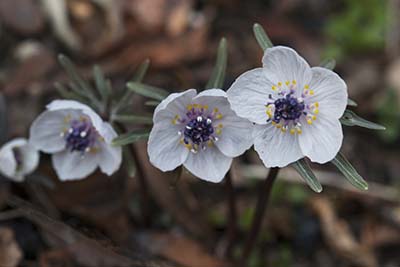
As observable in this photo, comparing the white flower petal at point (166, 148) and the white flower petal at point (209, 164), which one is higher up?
the white flower petal at point (166, 148)

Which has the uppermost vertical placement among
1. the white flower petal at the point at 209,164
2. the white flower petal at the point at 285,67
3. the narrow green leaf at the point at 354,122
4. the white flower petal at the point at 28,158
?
the white flower petal at the point at 285,67

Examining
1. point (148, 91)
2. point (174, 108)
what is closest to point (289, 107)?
point (174, 108)

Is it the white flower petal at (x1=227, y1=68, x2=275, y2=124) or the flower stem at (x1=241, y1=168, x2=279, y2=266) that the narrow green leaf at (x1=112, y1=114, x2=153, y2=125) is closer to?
the white flower petal at (x1=227, y1=68, x2=275, y2=124)

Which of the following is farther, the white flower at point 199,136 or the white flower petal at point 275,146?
the white flower at point 199,136

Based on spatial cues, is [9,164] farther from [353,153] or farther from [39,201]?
[353,153]

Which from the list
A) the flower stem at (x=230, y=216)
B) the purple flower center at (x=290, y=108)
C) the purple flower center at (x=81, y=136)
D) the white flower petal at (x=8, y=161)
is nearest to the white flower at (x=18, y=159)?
the white flower petal at (x=8, y=161)

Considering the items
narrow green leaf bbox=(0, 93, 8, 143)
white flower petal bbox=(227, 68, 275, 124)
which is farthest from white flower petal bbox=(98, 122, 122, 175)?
narrow green leaf bbox=(0, 93, 8, 143)

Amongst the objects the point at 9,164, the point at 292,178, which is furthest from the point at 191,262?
the point at 9,164

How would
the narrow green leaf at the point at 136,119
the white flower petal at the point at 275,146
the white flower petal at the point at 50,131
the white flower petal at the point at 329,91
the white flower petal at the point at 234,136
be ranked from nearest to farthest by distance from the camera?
the white flower petal at the point at 329,91, the white flower petal at the point at 275,146, the white flower petal at the point at 234,136, the narrow green leaf at the point at 136,119, the white flower petal at the point at 50,131

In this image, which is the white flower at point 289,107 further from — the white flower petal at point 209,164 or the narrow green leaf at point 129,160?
the narrow green leaf at point 129,160
